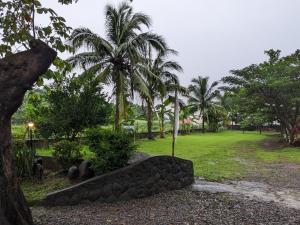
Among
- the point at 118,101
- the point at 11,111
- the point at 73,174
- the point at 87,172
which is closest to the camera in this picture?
the point at 11,111

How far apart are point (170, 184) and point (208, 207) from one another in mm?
1371

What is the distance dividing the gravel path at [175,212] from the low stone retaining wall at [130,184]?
0.56ft

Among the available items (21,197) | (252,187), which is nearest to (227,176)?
(252,187)

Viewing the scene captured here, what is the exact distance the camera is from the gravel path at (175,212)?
5227 mm

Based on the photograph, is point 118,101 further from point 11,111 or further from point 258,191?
point 11,111

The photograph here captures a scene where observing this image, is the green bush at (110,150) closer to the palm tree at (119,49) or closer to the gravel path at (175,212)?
the gravel path at (175,212)

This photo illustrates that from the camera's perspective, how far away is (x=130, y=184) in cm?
662

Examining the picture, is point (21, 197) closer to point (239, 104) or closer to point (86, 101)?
point (86, 101)

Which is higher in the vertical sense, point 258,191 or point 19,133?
point 19,133

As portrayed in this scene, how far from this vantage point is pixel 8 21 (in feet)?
19.1

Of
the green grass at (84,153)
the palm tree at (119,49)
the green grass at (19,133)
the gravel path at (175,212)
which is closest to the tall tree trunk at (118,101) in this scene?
the palm tree at (119,49)

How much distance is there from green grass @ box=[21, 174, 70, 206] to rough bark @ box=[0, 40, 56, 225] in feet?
6.43

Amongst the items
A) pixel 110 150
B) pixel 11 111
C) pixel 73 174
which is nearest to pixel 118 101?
pixel 73 174

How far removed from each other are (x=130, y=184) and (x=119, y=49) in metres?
10.9
